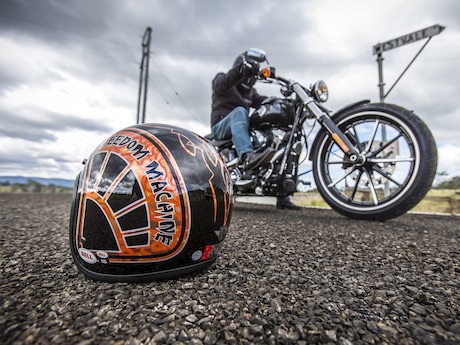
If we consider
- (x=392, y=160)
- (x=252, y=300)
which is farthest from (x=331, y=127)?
(x=252, y=300)

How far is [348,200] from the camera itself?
2068mm

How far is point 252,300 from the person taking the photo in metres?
0.72

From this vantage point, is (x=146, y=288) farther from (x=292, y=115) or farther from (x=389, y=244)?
(x=292, y=115)

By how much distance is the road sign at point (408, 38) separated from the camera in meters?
3.34

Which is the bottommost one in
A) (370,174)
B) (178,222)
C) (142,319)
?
(142,319)

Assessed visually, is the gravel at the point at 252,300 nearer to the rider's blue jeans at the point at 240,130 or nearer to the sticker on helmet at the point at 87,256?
the sticker on helmet at the point at 87,256

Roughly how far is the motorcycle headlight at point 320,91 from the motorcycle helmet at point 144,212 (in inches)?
65.1

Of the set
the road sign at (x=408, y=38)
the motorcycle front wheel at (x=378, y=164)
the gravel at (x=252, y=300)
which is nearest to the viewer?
the gravel at (x=252, y=300)

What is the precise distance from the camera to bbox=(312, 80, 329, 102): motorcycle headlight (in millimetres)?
2204

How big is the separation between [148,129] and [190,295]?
0.63 meters

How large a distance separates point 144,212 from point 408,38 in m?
4.42

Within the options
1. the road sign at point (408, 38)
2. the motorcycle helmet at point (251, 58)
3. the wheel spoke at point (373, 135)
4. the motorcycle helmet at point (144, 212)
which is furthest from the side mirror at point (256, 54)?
the road sign at point (408, 38)

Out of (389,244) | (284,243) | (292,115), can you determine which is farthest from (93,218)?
(292,115)

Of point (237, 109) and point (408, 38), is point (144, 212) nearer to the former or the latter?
point (237, 109)
